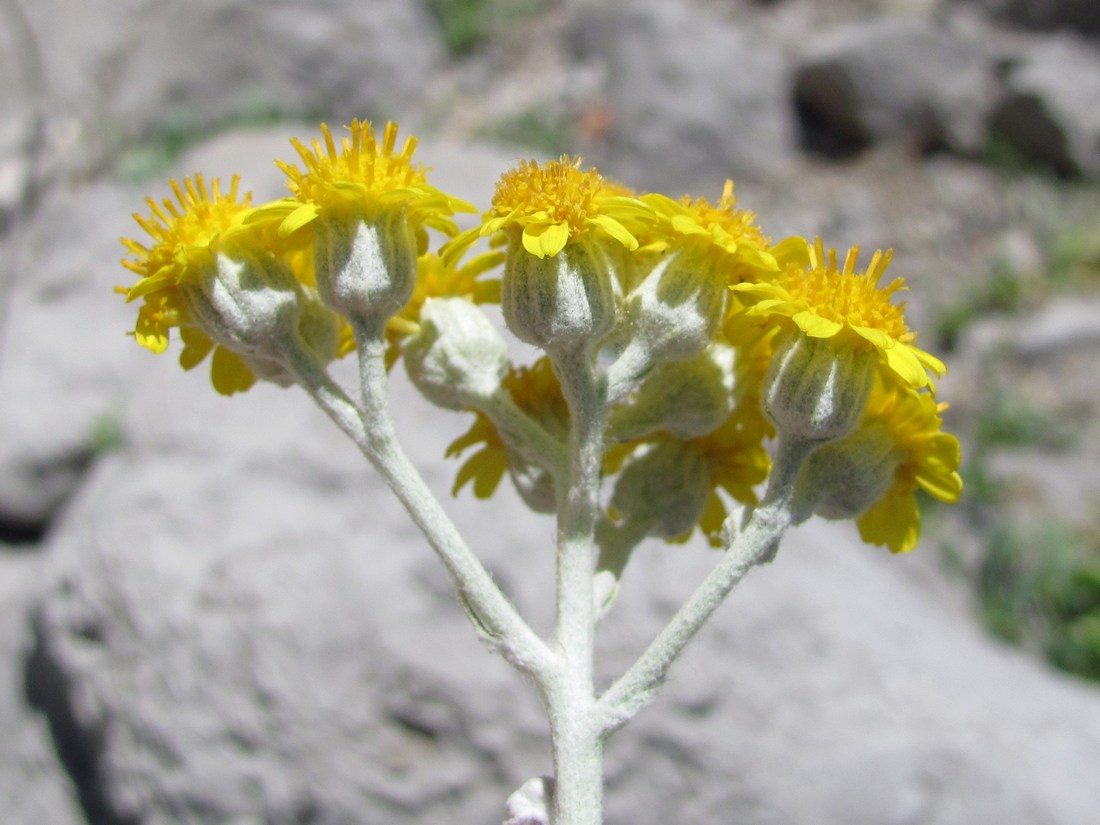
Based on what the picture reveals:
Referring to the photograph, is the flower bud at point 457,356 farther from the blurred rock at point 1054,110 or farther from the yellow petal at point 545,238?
the blurred rock at point 1054,110

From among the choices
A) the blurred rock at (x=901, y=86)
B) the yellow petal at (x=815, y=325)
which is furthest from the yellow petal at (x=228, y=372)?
the blurred rock at (x=901, y=86)

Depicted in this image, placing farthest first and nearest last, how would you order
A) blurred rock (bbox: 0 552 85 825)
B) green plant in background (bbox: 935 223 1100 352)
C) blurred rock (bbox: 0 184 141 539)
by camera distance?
green plant in background (bbox: 935 223 1100 352), blurred rock (bbox: 0 184 141 539), blurred rock (bbox: 0 552 85 825)

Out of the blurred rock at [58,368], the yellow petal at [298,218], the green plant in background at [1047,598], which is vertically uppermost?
the yellow petal at [298,218]

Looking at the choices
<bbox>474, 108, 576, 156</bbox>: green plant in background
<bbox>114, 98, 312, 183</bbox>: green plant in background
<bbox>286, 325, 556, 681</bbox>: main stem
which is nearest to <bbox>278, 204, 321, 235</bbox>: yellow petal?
<bbox>286, 325, 556, 681</bbox>: main stem

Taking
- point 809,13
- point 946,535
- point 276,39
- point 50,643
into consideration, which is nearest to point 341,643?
point 50,643

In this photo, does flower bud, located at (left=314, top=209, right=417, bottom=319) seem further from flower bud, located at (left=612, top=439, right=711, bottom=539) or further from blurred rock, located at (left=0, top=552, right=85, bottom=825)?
blurred rock, located at (left=0, top=552, right=85, bottom=825)

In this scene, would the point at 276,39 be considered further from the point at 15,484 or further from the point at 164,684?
the point at 164,684
